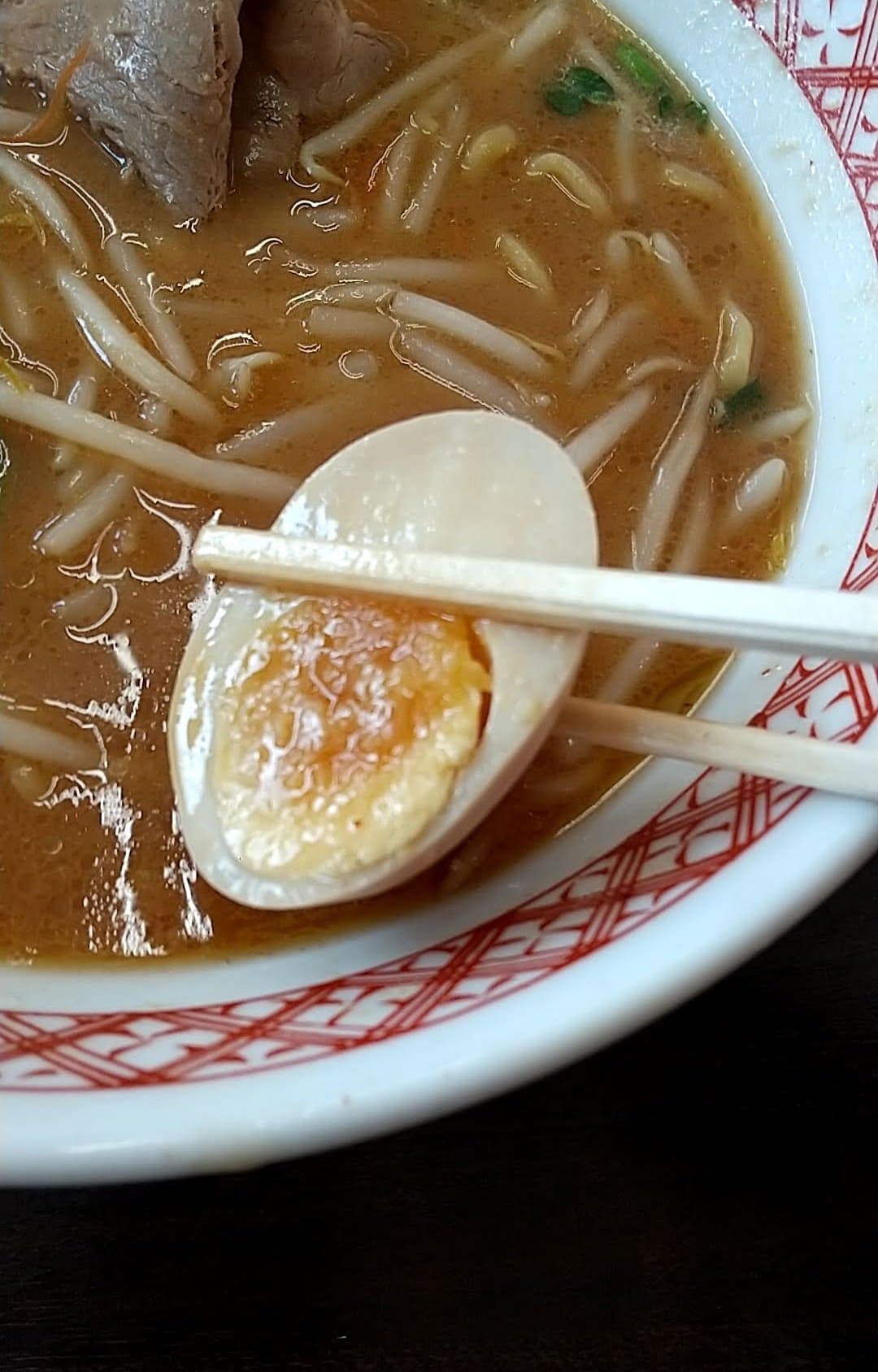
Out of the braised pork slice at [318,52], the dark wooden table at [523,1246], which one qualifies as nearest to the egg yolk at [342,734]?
the dark wooden table at [523,1246]

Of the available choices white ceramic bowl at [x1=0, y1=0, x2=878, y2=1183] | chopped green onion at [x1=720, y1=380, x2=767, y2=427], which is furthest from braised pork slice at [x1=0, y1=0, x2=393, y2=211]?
white ceramic bowl at [x1=0, y1=0, x2=878, y2=1183]

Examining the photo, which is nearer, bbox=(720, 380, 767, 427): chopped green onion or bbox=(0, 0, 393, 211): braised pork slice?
bbox=(720, 380, 767, 427): chopped green onion

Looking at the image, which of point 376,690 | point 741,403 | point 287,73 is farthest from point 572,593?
point 287,73

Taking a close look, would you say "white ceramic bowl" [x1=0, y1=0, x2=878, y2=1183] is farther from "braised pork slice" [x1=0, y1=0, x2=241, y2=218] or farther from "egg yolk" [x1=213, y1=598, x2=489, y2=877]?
"braised pork slice" [x1=0, y1=0, x2=241, y2=218]

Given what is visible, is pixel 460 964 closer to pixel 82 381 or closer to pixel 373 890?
pixel 373 890

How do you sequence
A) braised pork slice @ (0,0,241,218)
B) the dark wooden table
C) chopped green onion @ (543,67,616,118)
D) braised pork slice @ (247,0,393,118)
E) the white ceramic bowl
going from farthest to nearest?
chopped green onion @ (543,67,616,118) → braised pork slice @ (247,0,393,118) → braised pork slice @ (0,0,241,218) → the dark wooden table → the white ceramic bowl

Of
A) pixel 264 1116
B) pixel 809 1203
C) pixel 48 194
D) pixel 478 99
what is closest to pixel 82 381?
pixel 48 194

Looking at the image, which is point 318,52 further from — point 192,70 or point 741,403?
point 741,403
